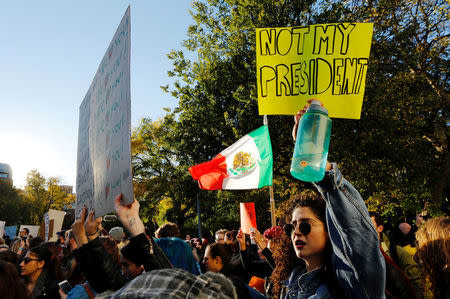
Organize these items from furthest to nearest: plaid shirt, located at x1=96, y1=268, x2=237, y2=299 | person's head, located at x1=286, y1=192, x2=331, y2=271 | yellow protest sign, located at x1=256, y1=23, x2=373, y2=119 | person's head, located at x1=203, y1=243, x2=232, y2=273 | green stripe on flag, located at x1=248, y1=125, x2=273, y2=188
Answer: green stripe on flag, located at x1=248, y1=125, x2=273, y2=188, person's head, located at x1=203, y1=243, x2=232, y2=273, yellow protest sign, located at x1=256, y1=23, x2=373, y2=119, person's head, located at x1=286, y1=192, x2=331, y2=271, plaid shirt, located at x1=96, y1=268, x2=237, y2=299

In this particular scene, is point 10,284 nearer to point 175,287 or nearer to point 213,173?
point 175,287

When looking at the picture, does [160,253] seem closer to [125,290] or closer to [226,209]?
[125,290]

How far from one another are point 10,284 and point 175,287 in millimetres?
2305

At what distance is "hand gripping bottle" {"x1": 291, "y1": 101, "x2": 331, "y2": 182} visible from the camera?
5.08 feet

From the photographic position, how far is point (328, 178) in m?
1.34

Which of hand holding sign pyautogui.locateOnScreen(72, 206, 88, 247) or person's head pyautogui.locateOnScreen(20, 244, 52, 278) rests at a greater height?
hand holding sign pyautogui.locateOnScreen(72, 206, 88, 247)

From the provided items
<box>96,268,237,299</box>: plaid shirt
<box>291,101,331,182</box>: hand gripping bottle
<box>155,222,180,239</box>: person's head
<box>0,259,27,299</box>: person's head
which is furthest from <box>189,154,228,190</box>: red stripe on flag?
<box>96,268,237,299</box>: plaid shirt

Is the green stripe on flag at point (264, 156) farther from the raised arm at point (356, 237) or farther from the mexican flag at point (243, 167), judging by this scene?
the raised arm at point (356, 237)

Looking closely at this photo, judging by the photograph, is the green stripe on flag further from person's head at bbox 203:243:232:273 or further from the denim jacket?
the denim jacket

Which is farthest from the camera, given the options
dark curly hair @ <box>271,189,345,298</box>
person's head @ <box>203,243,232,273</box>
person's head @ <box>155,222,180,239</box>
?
person's head @ <box>155,222,180,239</box>

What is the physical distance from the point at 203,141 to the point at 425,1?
11085 millimetres

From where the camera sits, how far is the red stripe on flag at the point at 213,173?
22.5 feet

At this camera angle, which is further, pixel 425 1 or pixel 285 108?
pixel 425 1

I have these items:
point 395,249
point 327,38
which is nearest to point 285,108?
point 327,38
